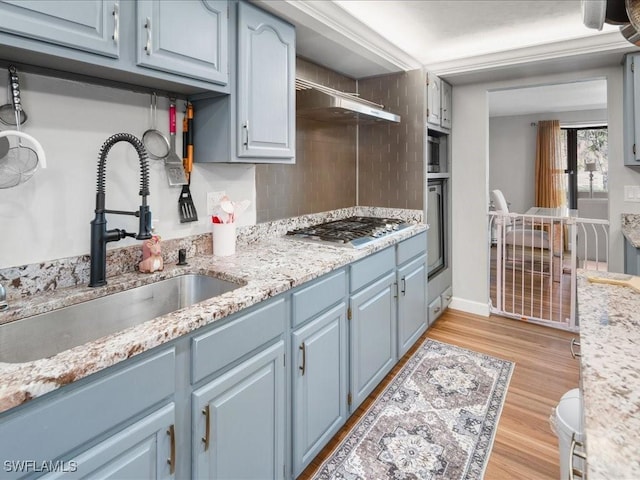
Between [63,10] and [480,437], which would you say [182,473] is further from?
[480,437]

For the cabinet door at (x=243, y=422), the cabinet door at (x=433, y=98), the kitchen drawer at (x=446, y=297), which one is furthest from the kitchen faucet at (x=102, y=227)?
the kitchen drawer at (x=446, y=297)

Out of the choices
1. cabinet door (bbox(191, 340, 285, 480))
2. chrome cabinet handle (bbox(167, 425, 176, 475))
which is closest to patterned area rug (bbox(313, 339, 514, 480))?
cabinet door (bbox(191, 340, 285, 480))

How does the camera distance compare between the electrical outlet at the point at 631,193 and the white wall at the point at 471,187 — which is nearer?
the electrical outlet at the point at 631,193

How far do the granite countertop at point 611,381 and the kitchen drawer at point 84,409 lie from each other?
36.5 inches

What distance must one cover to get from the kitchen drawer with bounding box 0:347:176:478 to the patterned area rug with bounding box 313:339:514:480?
1094 mm

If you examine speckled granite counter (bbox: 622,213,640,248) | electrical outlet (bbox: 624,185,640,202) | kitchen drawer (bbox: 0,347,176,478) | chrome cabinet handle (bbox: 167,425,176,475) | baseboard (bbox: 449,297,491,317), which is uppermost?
electrical outlet (bbox: 624,185,640,202)

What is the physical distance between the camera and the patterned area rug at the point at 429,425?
173cm

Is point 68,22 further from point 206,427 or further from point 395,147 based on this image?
point 395,147

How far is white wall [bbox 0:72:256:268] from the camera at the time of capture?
4.24 feet

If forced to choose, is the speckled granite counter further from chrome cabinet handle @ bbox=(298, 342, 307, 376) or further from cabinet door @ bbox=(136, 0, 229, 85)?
cabinet door @ bbox=(136, 0, 229, 85)

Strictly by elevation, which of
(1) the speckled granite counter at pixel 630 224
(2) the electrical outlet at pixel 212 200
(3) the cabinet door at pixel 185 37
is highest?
(3) the cabinet door at pixel 185 37

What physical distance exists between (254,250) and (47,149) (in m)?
1.01

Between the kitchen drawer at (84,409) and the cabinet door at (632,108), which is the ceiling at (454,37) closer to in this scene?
the cabinet door at (632,108)

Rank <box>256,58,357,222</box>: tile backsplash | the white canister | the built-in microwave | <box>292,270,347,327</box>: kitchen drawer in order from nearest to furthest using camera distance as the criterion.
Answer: <box>292,270,347,327</box>: kitchen drawer < the white canister < <box>256,58,357,222</box>: tile backsplash < the built-in microwave
